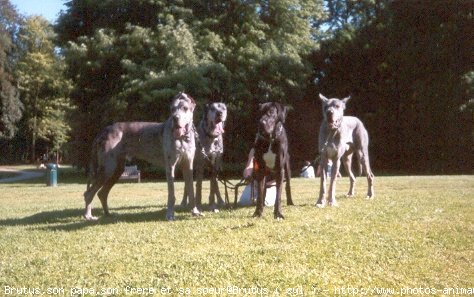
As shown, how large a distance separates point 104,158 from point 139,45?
19.9 meters

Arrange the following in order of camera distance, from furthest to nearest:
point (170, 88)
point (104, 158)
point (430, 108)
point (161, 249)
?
point (430, 108) < point (170, 88) < point (104, 158) < point (161, 249)

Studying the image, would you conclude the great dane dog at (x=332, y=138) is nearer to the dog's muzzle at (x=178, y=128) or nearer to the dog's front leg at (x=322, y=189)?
the dog's front leg at (x=322, y=189)

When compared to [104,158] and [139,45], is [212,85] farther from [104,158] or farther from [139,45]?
[104,158]

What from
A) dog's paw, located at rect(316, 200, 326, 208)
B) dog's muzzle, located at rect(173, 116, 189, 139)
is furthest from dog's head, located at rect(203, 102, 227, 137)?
dog's paw, located at rect(316, 200, 326, 208)

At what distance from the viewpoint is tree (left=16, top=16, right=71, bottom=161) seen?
65938mm

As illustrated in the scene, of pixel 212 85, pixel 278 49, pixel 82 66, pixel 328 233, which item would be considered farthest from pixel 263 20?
pixel 328 233

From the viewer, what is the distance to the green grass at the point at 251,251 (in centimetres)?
541

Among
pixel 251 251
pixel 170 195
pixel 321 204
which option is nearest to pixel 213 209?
pixel 170 195

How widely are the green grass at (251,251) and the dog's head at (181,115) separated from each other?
1.69 metres

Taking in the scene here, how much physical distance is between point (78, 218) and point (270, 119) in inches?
179

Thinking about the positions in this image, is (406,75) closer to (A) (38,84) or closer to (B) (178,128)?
(B) (178,128)

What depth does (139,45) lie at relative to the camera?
28797 millimetres

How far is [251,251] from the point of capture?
21.5 ft

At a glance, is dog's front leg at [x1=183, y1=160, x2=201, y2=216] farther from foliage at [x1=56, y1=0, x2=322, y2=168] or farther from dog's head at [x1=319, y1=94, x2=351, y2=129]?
foliage at [x1=56, y1=0, x2=322, y2=168]
